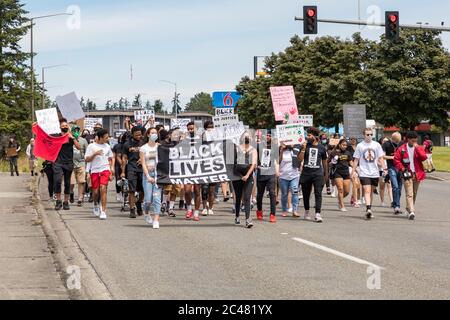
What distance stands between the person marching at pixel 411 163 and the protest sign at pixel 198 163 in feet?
12.7

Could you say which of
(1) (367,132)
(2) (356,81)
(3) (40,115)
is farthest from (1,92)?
(1) (367,132)

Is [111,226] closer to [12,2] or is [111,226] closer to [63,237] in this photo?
[63,237]

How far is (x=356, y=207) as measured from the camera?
66.2 feet

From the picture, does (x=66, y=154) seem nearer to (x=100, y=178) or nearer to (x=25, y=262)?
(x=100, y=178)

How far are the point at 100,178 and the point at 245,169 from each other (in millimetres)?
3028

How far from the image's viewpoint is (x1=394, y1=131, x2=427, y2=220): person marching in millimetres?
17062

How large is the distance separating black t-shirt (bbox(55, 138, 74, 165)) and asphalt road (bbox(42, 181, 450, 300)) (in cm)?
163

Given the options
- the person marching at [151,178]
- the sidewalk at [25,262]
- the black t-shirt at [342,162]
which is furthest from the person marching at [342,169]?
the sidewalk at [25,262]

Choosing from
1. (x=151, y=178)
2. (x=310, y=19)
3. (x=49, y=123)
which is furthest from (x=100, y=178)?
(x=310, y=19)

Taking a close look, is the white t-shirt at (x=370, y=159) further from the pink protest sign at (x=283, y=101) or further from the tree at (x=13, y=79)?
the tree at (x=13, y=79)

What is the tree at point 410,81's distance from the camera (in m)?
59.7

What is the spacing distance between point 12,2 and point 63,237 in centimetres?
5680

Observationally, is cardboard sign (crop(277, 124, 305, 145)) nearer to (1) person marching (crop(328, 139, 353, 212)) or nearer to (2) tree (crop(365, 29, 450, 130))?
(1) person marching (crop(328, 139, 353, 212))

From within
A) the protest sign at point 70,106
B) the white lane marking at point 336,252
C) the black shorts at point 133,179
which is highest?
the protest sign at point 70,106
